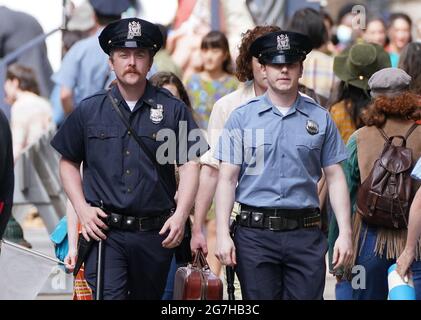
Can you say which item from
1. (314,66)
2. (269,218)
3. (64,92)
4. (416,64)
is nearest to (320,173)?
(269,218)

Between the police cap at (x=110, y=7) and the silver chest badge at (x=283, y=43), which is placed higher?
the police cap at (x=110, y=7)

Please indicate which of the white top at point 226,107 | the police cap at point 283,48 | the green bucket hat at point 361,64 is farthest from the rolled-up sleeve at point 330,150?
the green bucket hat at point 361,64

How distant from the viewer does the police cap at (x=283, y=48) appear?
848 centimetres

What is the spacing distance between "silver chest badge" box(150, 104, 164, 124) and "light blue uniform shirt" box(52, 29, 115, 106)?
14.1 feet

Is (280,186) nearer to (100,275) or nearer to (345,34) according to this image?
(100,275)

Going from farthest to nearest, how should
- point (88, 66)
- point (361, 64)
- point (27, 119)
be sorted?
point (27, 119) < point (88, 66) < point (361, 64)

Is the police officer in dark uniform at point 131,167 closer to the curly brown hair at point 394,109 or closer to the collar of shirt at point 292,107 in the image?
the collar of shirt at point 292,107

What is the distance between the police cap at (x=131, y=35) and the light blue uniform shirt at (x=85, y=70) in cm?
418

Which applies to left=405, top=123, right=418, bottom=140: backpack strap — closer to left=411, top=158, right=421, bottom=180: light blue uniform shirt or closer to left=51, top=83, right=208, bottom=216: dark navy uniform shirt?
left=411, top=158, right=421, bottom=180: light blue uniform shirt

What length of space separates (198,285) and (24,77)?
6.70 metres

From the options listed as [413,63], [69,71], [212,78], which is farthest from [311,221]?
[69,71]

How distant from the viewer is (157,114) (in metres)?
8.49

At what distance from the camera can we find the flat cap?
9.50 meters
